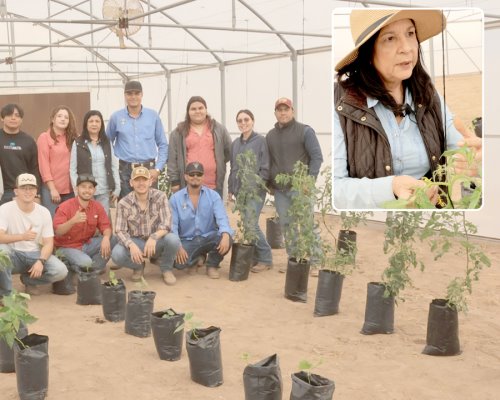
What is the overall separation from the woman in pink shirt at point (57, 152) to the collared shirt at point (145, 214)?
582mm

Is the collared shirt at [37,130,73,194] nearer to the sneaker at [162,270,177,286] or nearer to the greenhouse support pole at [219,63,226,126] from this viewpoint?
the sneaker at [162,270,177,286]

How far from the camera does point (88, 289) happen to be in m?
4.71

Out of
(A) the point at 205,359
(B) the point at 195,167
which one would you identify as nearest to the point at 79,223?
(B) the point at 195,167

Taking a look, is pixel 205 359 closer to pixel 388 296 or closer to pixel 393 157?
pixel 388 296

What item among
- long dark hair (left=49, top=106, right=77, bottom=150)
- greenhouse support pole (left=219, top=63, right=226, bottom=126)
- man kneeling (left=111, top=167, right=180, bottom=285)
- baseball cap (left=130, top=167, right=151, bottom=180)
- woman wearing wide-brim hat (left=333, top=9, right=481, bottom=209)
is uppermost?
greenhouse support pole (left=219, top=63, right=226, bottom=126)

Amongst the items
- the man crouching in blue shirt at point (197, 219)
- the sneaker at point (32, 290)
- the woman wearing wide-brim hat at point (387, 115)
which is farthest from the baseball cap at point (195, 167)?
the woman wearing wide-brim hat at point (387, 115)

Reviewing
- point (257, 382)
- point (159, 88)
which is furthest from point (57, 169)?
point (159, 88)

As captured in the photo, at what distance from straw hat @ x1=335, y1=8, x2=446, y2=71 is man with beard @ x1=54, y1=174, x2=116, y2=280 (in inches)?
161

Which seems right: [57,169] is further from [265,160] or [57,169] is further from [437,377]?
[437,377]

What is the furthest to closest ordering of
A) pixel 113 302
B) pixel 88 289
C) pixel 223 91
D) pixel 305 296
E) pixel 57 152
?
pixel 223 91 → pixel 57 152 → pixel 305 296 → pixel 88 289 → pixel 113 302

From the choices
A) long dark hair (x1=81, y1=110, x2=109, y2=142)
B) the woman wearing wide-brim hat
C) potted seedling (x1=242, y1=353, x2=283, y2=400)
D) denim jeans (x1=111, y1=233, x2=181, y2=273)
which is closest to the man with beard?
denim jeans (x1=111, y1=233, x2=181, y2=273)

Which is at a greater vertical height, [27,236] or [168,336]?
[27,236]

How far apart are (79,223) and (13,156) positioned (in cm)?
70

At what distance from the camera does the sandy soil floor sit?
10.8 ft
